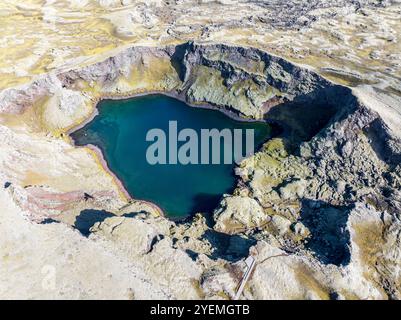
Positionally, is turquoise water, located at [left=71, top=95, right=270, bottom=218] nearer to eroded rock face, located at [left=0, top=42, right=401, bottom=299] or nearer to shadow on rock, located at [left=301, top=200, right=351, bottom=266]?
eroded rock face, located at [left=0, top=42, right=401, bottom=299]

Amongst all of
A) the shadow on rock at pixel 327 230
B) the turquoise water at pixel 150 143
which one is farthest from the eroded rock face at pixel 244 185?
the turquoise water at pixel 150 143

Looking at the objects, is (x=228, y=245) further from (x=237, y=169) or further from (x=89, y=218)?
(x=89, y=218)

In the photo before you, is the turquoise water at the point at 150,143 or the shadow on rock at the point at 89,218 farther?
the turquoise water at the point at 150,143

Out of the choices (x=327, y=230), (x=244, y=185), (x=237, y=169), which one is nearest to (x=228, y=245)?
(x=327, y=230)

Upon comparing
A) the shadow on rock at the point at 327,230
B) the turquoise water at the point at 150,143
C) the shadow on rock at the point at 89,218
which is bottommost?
the turquoise water at the point at 150,143

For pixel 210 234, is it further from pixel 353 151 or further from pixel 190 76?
pixel 190 76

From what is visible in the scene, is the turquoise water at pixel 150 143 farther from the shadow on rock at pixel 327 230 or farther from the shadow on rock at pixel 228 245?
the shadow on rock at pixel 327 230
